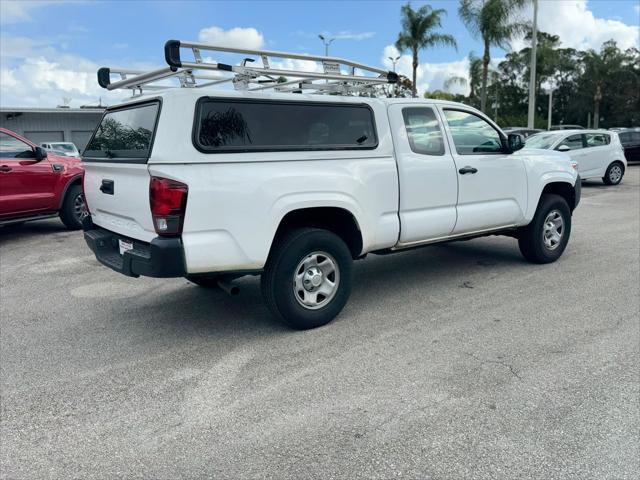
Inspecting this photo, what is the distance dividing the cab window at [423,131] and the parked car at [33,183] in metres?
5.10

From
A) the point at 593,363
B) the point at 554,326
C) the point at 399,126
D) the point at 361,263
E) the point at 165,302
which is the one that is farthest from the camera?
the point at 361,263

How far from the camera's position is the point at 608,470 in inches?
104

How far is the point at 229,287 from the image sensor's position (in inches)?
167

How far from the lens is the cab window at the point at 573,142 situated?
46.7 feet

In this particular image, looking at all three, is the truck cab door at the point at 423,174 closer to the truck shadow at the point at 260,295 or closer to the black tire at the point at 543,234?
the truck shadow at the point at 260,295

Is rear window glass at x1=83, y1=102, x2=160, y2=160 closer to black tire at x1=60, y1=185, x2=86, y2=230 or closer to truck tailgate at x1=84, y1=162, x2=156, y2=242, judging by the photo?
truck tailgate at x1=84, y1=162, x2=156, y2=242

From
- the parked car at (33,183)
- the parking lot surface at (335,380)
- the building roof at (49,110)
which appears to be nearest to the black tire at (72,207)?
the parked car at (33,183)

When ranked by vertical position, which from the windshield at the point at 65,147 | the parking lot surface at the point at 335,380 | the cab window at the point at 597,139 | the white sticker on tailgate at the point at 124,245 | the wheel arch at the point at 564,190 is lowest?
the parking lot surface at the point at 335,380

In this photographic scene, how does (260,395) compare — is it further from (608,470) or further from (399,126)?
(399,126)

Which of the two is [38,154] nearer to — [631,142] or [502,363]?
[502,363]

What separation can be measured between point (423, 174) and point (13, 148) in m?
6.56

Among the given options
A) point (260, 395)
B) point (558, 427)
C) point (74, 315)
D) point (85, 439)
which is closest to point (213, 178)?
point (260, 395)

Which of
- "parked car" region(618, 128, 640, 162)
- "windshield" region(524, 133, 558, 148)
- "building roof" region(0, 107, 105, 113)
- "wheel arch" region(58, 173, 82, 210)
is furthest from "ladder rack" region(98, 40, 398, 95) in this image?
"building roof" region(0, 107, 105, 113)

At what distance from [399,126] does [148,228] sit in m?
2.43
